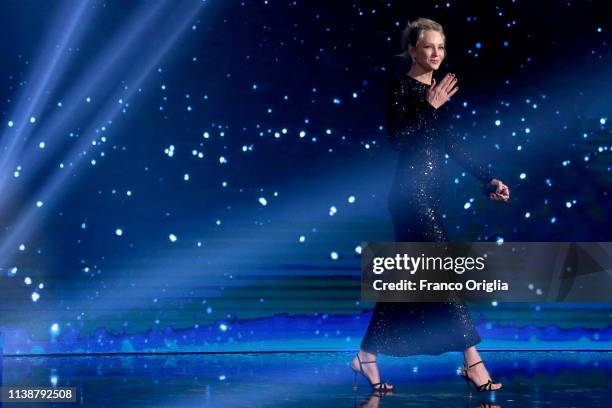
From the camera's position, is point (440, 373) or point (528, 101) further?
point (528, 101)

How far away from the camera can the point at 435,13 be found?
788 cm

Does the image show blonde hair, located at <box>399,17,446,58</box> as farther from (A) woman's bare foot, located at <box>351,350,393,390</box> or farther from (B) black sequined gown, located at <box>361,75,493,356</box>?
(A) woman's bare foot, located at <box>351,350,393,390</box>

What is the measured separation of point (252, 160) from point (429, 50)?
8.62 ft

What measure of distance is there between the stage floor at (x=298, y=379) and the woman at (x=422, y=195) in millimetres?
254

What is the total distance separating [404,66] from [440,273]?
7.72ft

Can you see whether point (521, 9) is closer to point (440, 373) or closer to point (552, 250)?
point (552, 250)

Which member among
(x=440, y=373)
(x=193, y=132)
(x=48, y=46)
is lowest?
(x=440, y=373)

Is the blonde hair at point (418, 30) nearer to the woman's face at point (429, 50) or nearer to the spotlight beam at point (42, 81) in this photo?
the woman's face at point (429, 50)

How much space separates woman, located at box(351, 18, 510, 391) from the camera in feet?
17.0

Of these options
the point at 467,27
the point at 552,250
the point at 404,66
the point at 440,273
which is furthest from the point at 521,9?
the point at 440,273

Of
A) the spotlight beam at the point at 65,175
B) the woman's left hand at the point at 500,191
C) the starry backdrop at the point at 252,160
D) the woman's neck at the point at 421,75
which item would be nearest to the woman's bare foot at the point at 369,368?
the woman's left hand at the point at 500,191

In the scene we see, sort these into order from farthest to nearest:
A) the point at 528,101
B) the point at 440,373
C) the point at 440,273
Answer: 1. the point at 528,101
2. the point at 440,373
3. the point at 440,273

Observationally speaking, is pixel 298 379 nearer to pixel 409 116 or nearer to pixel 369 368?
pixel 369 368

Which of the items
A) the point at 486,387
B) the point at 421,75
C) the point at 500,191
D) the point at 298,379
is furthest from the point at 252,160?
the point at 486,387
